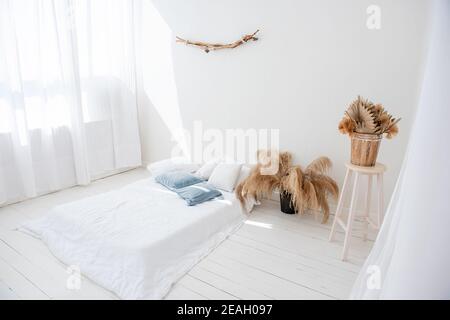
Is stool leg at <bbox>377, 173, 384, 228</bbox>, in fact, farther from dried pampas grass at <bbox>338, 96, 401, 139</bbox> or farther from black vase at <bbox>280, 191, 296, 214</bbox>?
black vase at <bbox>280, 191, 296, 214</bbox>

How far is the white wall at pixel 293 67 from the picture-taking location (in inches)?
93.1

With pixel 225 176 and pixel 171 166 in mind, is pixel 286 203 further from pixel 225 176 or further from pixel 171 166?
pixel 171 166

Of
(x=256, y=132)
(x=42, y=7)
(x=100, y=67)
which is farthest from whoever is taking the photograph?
(x=100, y=67)

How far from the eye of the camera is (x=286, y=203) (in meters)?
2.82

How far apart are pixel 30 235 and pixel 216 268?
157 cm

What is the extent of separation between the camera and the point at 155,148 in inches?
161

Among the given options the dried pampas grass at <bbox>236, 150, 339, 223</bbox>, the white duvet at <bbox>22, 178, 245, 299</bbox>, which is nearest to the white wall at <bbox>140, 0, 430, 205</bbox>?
the dried pampas grass at <bbox>236, 150, 339, 223</bbox>

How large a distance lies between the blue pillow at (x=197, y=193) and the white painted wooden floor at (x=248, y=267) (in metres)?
0.40

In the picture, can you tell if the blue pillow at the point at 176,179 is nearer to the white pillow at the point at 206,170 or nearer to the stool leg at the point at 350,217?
the white pillow at the point at 206,170

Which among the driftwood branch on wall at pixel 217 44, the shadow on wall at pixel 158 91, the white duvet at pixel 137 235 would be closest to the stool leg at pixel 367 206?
the white duvet at pixel 137 235

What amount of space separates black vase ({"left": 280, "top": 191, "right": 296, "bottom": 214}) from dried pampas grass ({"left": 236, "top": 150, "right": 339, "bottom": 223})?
40 millimetres
